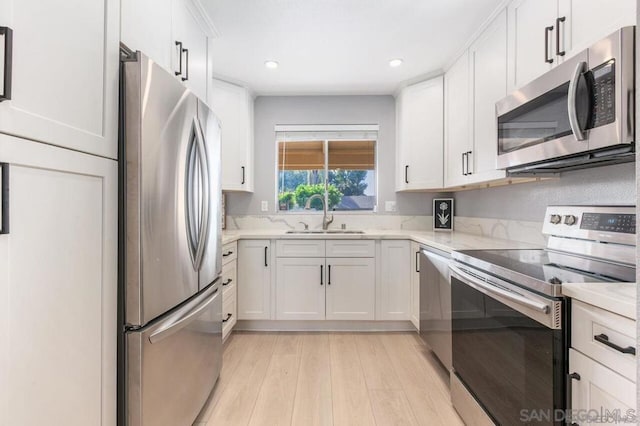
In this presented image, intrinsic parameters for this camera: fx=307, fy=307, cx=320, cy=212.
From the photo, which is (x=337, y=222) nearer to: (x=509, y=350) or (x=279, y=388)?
(x=279, y=388)

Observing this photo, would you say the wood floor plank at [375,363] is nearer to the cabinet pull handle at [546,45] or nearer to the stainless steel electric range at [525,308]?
the stainless steel electric range at [525,308]

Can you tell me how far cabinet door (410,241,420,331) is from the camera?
2.61m

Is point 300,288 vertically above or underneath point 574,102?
underneath

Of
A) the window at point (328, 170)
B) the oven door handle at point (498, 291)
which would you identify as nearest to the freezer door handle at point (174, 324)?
the oven door handle at point (498, 291)

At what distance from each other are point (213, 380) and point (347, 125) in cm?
269

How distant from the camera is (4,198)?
699 mm

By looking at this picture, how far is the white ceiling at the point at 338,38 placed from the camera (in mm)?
1902

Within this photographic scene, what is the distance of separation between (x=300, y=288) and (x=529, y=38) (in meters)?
2.37

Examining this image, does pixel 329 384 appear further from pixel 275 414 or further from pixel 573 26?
pixel 573 26

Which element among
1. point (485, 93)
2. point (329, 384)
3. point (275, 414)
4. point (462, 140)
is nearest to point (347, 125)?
point (462, 140)

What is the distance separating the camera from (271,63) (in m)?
2.63

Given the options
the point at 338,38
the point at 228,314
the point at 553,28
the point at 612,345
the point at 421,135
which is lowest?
the point at 228,314

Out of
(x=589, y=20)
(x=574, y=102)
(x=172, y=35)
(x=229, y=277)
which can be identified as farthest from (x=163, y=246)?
(x=589, y=20)

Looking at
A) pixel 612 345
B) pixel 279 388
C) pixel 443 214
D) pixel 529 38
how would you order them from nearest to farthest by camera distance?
pixel 612 345 < pixel 529 38 < pixel 279 388 < pixel 443 214
